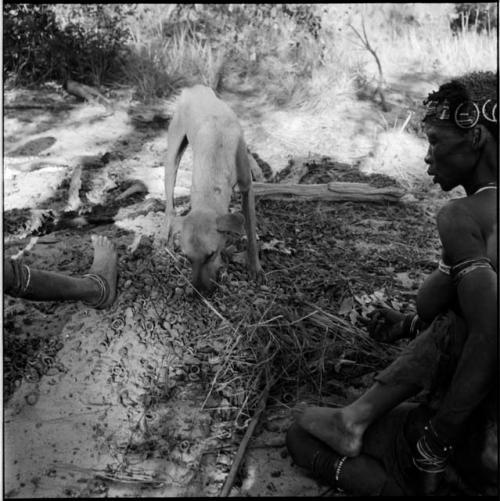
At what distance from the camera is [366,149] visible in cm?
801

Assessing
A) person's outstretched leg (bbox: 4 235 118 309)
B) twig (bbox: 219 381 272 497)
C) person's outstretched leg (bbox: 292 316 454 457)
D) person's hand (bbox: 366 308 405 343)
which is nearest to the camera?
person's outstretched leg (bbox: 292 316 454 457)

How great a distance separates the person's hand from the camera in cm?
358

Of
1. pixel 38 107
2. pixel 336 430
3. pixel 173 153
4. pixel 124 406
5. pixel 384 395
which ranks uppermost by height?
pixel 173 153

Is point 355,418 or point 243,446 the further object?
point 243,446

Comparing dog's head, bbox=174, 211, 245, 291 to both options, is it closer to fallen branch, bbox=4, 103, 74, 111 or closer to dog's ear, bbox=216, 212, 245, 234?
dog's ear, bbox=216, 212, 245, 234

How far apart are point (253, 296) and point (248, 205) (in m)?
1.10

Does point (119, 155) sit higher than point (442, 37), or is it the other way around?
point (442, 37)

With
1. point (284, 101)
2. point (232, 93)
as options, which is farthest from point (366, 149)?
point (232, 93)

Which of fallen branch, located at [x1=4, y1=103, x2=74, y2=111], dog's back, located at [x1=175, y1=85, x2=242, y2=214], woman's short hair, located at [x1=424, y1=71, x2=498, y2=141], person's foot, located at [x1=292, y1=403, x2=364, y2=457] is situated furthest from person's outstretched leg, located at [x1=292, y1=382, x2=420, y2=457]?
fallen branch, located at [x1=4, y1=103, x2=74, y2=111]

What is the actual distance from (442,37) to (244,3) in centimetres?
364

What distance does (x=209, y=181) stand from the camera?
15.4ft

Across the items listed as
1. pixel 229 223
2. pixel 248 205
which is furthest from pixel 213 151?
pixel 229 223

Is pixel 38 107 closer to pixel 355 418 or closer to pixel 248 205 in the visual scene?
pixel 248 205

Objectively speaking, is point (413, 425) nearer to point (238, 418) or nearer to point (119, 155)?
point (238, 418)
